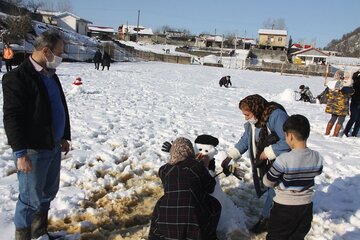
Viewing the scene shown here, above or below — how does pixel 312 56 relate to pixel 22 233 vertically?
above

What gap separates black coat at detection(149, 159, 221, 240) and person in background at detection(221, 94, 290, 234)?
2.97 feet

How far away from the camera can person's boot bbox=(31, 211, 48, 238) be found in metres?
3.55

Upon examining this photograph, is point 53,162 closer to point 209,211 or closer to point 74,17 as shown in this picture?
point 209,211

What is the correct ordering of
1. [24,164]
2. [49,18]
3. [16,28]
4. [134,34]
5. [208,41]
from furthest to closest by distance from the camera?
1. [134,34]
2. [208,41]
3. [49,18]
4. [16,28]
5. [24,164]

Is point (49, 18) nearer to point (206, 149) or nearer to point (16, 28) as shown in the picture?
point (16, 28)

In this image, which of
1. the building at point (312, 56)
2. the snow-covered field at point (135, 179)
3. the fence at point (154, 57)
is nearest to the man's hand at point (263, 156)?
the snow-covered field at point (135, 179)

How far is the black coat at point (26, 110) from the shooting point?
2.93 meters

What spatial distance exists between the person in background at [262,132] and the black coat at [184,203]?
2.97 feet

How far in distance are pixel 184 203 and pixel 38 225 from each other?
5.09 ft

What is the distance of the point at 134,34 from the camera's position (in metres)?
97.2

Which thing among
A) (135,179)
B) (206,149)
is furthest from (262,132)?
(135,179)

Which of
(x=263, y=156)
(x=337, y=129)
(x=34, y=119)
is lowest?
(x=337, y=129)

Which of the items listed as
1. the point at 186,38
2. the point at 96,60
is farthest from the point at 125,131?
the point at 186,38

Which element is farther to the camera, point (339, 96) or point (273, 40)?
point (273, 40)
